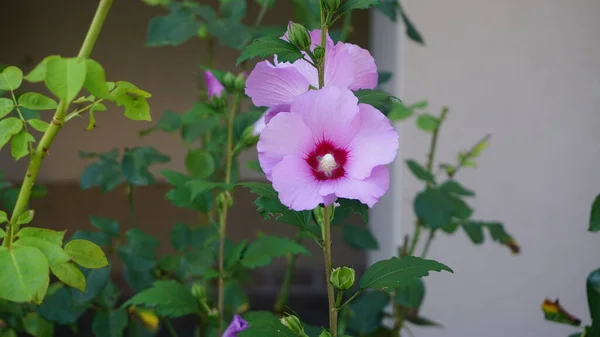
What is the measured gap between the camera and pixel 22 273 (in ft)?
1.79

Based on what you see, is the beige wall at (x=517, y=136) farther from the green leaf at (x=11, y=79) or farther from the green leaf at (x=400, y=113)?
the green leaf at (x=11, y=79)

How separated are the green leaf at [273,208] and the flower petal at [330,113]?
8cm

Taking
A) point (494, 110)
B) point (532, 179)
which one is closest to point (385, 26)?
point (494, 110)

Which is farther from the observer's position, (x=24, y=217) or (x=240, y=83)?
(x=240, y=83)

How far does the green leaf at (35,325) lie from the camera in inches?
40.9

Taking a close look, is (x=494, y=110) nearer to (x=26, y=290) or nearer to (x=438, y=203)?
(x=438, y=203)

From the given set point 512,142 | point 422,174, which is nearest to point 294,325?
point 422,174

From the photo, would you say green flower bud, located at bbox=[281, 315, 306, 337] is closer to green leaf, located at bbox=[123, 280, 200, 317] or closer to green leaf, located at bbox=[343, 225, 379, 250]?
green leaf, located at bbox=[123, 280, 200, 317]

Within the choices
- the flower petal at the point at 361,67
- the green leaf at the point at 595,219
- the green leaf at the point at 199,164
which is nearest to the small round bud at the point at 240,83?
the green leaf at the point at 199,164

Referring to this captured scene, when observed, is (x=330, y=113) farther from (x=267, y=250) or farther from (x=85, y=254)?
(x=267, y=250)

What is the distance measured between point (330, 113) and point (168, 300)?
1.43 feet

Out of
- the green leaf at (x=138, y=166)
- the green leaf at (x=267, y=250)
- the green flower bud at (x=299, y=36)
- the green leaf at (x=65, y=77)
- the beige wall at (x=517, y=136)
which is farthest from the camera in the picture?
the beige wall at (x=517, y=136)

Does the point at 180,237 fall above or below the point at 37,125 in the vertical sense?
below

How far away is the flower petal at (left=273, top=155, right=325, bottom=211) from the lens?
21.8 inches
